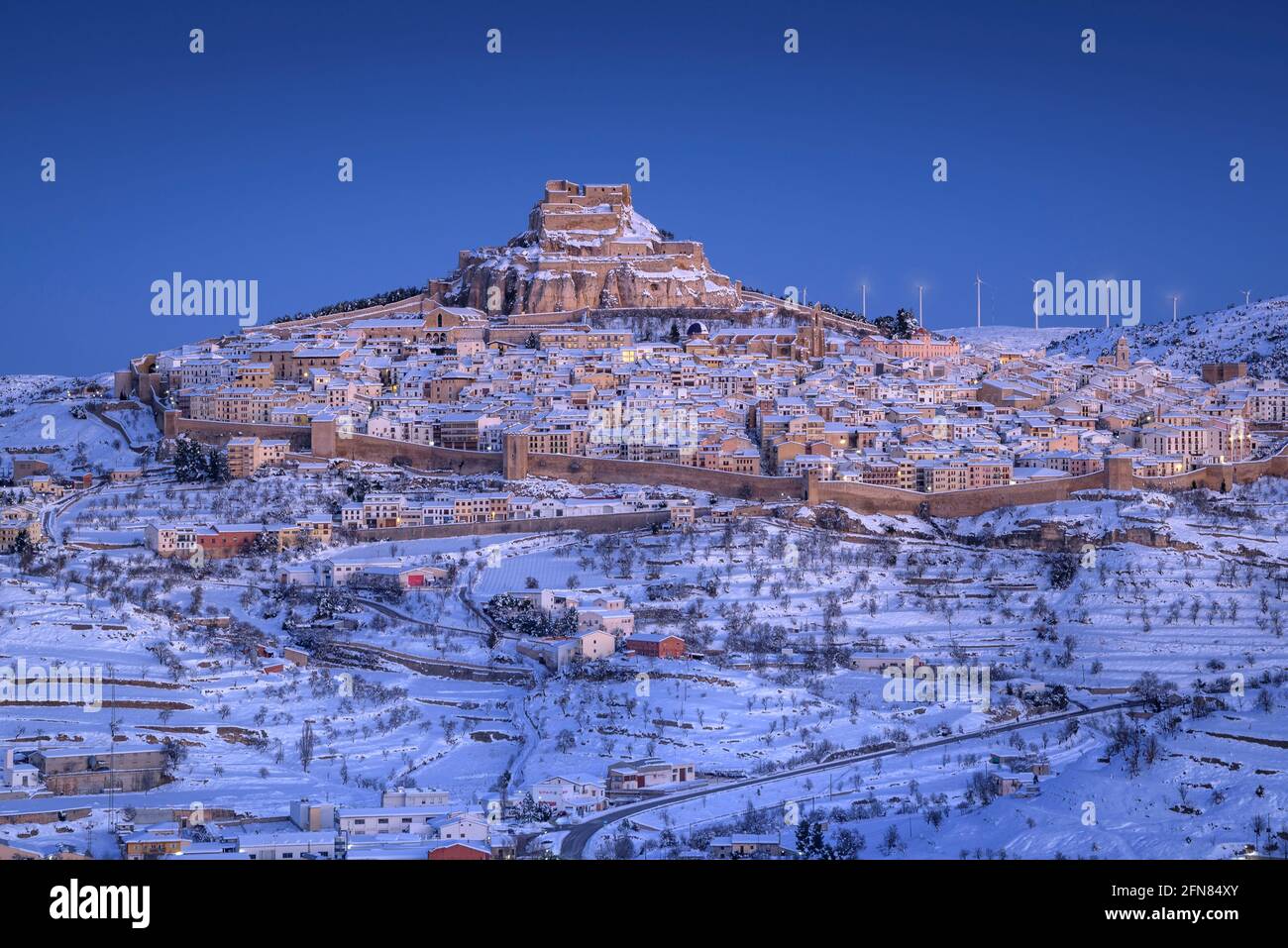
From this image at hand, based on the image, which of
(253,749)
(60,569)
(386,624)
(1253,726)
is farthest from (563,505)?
(1253,726)

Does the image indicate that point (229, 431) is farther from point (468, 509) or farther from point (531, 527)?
point (531, 527)

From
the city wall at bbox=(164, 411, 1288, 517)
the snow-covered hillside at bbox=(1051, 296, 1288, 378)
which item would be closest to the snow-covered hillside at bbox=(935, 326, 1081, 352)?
the snow-covered hillside at bbox=(1051, 296, 1288, 378)

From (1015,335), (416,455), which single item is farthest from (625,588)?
(1015,335)

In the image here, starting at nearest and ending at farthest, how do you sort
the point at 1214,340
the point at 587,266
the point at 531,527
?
1. the point at 531,527
2. the point at 587,266
3. the point at 1214,340

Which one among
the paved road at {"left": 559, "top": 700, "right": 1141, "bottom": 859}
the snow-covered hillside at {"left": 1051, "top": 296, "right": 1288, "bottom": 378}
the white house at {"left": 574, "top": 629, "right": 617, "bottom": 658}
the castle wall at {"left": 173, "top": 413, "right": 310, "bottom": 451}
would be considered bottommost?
the paved road at {"left": 559, "top": 700, "right": 1141, "bottom": 859}

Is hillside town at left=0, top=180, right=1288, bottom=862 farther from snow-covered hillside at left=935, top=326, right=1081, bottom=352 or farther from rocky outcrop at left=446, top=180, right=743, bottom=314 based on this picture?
snow-covered hillside at left=935, top=326, right=1081, bottom=352
